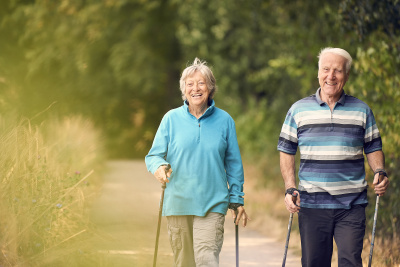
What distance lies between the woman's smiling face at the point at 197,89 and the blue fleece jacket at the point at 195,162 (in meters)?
0.08

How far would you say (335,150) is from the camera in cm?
484

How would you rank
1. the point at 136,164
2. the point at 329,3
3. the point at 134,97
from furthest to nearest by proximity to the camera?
the point at 134,97 → the point at 136,164 → the point at 329,3

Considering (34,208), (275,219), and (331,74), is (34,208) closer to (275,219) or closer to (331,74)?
(331,74)

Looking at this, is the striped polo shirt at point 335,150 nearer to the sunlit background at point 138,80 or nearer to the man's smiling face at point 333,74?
the man's smiling face at point 333,74

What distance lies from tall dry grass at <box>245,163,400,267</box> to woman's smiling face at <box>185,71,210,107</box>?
Answer: 2.56 metres

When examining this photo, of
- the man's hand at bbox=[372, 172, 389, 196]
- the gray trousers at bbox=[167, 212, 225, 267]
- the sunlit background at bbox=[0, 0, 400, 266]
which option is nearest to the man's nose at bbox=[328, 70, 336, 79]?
the man's hand at bbox=[372, 172, 389, 196]

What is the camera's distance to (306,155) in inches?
193

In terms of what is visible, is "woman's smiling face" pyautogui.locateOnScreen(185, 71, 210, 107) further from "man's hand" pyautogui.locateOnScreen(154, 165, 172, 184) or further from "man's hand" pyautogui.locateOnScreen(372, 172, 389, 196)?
"man's hand" pyautogui.locateOnScreen(372, 172, 389, 196)

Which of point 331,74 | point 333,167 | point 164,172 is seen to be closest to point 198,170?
point 164,172

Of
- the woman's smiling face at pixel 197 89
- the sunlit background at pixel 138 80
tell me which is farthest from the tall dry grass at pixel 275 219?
the woman's smiling face at pixel 197 89

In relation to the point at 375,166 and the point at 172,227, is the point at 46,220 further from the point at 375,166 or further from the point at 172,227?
the point at 375,166

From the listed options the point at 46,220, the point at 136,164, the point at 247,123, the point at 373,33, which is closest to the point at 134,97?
the point at 136,164

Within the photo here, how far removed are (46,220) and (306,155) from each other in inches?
96.3

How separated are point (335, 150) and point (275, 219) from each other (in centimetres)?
555
